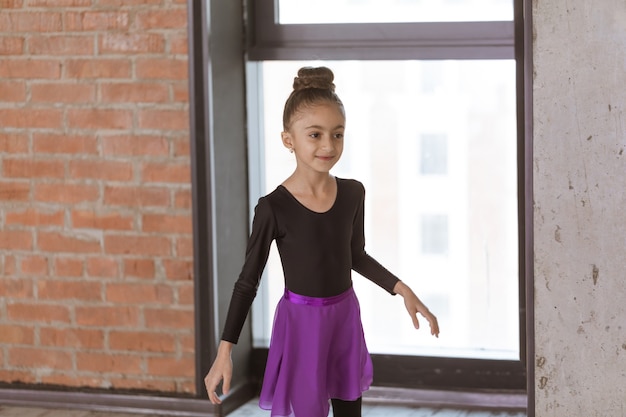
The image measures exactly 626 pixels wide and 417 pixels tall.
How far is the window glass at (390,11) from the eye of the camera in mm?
3238

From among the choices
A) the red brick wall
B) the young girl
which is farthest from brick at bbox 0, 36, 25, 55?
the young girl

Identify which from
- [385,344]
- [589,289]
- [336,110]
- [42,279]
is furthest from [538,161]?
[42,279]

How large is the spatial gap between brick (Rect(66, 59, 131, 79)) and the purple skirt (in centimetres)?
110

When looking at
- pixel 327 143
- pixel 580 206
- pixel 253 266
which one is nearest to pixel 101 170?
pixel 253 266

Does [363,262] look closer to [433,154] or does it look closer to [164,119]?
[433,154]

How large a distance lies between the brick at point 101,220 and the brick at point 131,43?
50cm

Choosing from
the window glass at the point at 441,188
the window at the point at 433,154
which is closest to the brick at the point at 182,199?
the window glass at the point at 441,188

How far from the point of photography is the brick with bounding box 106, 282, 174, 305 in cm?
335

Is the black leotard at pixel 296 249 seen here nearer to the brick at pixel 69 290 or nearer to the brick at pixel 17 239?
the brick at pixel 69 290

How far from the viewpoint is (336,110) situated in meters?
2.47

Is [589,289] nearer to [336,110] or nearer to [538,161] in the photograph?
[538,161]

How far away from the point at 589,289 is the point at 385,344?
36.4 inches

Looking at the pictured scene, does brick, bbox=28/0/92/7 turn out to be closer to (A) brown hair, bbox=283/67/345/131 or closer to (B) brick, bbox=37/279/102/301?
(B) brick, bbox=37/279/102/301

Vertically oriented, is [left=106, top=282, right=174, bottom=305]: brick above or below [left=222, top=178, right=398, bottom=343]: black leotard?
below
